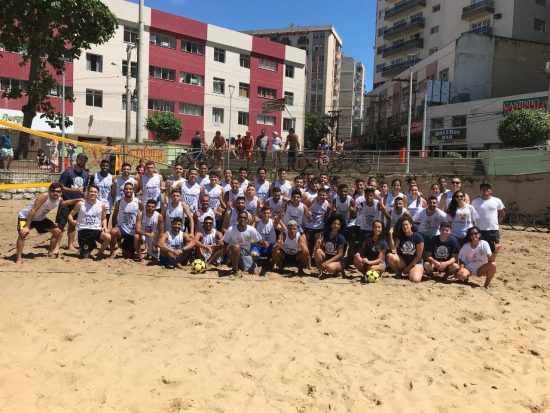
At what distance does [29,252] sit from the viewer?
8.76 metres

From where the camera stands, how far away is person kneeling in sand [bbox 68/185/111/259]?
8.44 meters

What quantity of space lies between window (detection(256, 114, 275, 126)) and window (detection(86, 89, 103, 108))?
15.0 meters

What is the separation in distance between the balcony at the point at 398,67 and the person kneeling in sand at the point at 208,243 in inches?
1927

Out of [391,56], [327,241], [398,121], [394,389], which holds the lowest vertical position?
[394,389]

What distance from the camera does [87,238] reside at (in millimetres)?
8461

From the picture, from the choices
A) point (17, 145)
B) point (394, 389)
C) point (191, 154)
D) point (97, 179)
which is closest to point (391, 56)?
point (191, 154)

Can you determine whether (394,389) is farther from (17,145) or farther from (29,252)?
(17,145)

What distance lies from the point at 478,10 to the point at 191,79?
2610cm

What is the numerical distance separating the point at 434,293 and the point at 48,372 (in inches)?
211

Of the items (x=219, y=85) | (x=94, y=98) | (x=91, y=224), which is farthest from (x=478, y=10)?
(x=91, y=224)

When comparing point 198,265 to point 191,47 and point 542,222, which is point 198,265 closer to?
point 542,222

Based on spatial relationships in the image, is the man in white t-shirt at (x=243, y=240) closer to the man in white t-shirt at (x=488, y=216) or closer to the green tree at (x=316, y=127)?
the man in white t-shirt at (x=488, y=216)

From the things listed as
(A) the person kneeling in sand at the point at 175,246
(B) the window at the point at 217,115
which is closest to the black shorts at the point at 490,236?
(A) the person kneeling in sand at the point at 175,246

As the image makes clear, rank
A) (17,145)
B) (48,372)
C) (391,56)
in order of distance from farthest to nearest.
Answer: (391,56), (17,145), (48,372)
